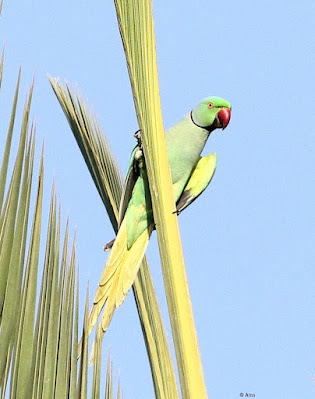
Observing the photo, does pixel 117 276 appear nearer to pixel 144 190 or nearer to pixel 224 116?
pixel 144 190

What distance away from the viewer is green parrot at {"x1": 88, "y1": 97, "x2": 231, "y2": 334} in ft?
5.88

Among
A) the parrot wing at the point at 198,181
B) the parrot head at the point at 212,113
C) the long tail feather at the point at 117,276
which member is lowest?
the long tail feather at the point at 117,276

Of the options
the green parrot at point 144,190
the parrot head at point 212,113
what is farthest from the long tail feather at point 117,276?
the parrot head at point 212,113

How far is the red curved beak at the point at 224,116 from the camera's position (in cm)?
291

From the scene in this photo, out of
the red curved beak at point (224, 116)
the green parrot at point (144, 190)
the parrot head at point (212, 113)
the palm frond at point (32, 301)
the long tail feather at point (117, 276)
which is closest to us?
the palm frond at point (32, 301)

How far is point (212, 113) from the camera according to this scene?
2838mm

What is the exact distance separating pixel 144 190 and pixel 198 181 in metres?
0.74

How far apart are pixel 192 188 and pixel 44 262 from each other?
1754 mm

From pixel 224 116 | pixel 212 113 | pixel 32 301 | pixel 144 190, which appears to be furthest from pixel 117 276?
pixel 224 116

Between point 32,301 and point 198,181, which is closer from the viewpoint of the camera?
point 32,301

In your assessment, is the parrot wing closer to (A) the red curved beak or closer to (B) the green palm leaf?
(A) the red curved beak

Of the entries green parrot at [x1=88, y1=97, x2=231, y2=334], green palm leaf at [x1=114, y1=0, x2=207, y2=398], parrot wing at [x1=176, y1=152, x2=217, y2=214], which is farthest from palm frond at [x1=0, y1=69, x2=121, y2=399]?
parrot wing at [x1=176, y1=152, x2=217, y2=214]

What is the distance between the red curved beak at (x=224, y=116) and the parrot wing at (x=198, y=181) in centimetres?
18

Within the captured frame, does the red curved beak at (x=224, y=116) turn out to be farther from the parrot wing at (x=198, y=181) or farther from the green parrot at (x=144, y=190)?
the parrot wing at (x=198, y=181)
